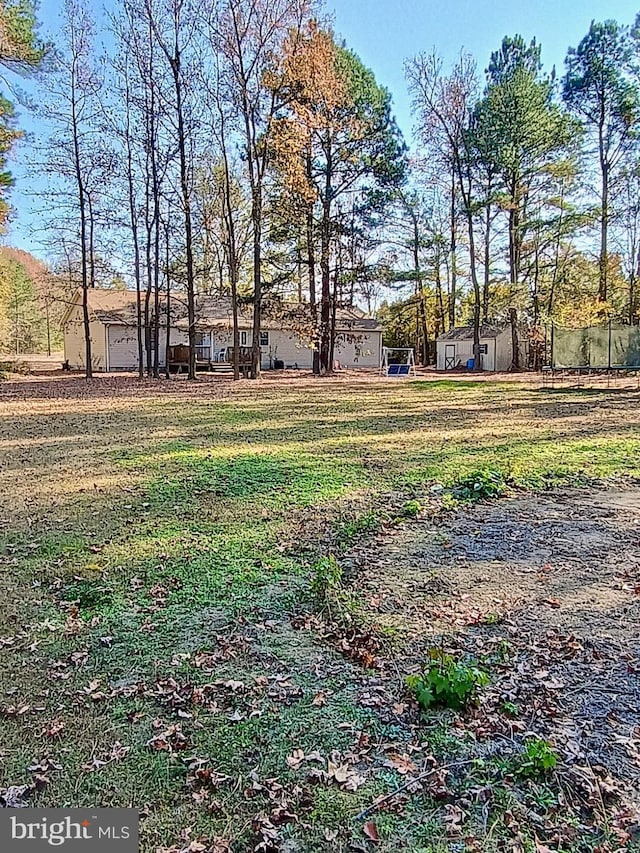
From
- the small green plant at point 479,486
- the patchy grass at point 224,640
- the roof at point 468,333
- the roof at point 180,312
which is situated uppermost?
the roof at point 180,312

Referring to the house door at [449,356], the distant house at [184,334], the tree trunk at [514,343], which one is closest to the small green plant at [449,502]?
the distant house at [184,334]

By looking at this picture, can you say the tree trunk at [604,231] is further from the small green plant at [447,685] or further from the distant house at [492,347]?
the small green plant at [447,685]

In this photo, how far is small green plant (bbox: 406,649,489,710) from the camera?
2.37 metres

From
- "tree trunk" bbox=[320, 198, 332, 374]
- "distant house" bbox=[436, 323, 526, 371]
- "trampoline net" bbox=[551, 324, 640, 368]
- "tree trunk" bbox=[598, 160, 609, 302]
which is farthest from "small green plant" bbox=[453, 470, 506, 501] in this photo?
"distant house" bbox=[436, 323, 526, 371]

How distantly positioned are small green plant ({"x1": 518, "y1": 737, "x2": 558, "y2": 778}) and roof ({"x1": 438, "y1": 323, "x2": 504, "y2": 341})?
29.2 metres

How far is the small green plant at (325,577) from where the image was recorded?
343 centimetres

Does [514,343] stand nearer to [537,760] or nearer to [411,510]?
[411,510]

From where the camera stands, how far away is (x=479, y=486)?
557cm

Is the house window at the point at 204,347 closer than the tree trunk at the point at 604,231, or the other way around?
the tree trunk at the point at 604,231

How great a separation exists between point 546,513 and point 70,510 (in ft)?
13.8

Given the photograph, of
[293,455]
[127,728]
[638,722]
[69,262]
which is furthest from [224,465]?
[69,262]

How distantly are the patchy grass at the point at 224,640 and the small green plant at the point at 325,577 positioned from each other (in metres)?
0.08

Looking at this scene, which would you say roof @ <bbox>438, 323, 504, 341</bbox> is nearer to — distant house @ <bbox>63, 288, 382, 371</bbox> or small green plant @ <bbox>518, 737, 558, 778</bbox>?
distant house @ <bbox>63, 288, 382, 371</bbox>

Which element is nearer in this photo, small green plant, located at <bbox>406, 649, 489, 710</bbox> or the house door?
small green plant, located at <bbox>406, 649, 489, 710</bbox>
